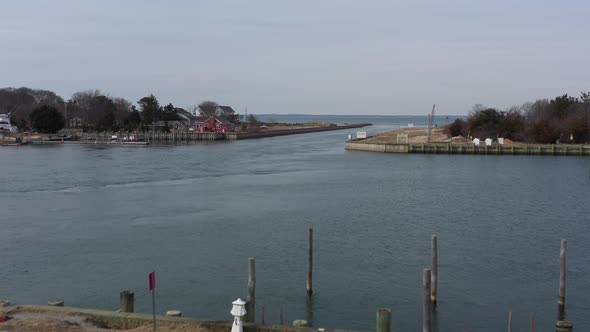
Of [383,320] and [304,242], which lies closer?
[383,320]

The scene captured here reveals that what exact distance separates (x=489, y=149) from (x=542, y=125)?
1250cm

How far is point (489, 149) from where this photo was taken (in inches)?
3125

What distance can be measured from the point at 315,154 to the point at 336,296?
2549 inches

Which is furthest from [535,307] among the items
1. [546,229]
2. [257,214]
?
[257,214]

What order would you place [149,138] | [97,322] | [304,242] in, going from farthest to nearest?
[149,138], [304,242], [97,322]

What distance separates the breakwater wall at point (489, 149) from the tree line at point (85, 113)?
2290 inches

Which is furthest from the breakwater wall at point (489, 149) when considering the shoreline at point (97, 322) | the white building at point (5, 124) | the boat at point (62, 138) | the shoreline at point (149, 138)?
the white building at point (5, 124)

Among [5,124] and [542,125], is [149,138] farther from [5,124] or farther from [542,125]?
[542,125]

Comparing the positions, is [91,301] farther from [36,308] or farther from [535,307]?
[535,307]

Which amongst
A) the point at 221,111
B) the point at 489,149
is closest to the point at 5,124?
the point at 221,111

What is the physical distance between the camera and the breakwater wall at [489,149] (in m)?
76.1

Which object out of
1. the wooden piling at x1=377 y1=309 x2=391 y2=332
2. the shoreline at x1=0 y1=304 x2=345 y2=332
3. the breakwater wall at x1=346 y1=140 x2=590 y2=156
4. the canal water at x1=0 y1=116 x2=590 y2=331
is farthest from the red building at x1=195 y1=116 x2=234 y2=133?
the wooden piling at x1=377 y1=309 x2=391 y2=332

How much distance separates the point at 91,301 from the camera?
18.9 metres

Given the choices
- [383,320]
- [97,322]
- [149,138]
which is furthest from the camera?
[149,138]
